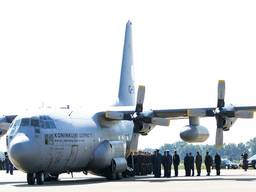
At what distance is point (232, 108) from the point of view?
34.4 meters

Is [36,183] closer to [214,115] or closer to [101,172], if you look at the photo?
[101,172]

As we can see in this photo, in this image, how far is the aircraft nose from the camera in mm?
29875

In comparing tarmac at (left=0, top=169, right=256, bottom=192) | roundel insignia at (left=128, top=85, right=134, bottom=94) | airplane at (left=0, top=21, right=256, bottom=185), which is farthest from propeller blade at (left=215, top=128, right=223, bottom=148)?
roundel insignia at (left=128, top=85, right=134, bottom=94)

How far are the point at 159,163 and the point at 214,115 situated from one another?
518cm

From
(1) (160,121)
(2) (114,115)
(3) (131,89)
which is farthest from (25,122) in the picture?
(3) (131,89)

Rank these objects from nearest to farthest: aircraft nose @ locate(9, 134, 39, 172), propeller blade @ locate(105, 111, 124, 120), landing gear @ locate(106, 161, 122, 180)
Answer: aircraft nose @ locate(9, 134, 39, 172) → landing gear @ locate(106, 161, 122, 180) → propeller blade @ locate(105, 111, 124, 120)

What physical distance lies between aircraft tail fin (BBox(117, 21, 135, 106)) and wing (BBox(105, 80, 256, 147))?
18.9 feet

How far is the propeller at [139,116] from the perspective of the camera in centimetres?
3541

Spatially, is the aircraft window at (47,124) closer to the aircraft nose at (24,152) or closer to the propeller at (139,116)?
the aircraft nose at (24,152)

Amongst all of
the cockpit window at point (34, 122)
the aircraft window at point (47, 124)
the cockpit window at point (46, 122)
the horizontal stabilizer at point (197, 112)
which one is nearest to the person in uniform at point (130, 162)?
the horizontal stabilizer at point (197, 112)

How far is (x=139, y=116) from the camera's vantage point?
3541 cm

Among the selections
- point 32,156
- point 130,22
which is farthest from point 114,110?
point 130,22

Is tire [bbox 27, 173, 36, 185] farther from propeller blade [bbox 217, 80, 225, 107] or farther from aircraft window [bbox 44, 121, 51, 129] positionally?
propeller blade [bbox 217, 80, 225, 107]

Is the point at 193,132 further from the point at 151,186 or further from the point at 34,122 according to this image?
the point at 34,122
